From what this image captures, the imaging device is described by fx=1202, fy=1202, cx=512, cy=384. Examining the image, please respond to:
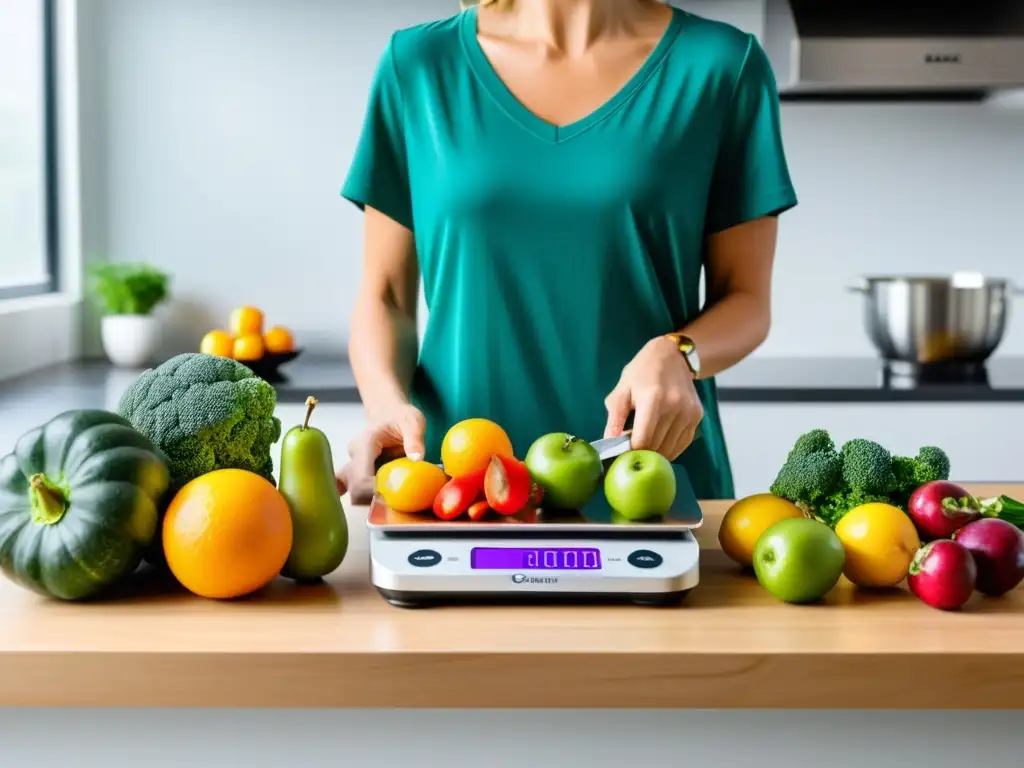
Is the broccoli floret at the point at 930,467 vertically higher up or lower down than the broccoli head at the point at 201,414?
lower down

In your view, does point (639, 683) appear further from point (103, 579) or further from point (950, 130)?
point (950, 130)

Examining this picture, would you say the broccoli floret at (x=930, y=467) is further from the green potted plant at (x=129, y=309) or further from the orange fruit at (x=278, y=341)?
the green potted plant at (x=129, y=309)

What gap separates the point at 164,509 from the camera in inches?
41.0

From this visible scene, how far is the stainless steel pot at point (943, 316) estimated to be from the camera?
2701 mm

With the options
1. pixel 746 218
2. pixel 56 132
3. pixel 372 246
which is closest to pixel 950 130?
pixel 746 218

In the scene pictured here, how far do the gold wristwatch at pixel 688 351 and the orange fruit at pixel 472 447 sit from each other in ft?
1.11

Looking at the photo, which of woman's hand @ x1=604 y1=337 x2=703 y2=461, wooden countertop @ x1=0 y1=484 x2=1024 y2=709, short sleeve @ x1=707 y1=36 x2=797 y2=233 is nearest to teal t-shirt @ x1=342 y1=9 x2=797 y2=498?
short sleeve @ x1=707 y1=36 x2=797 y2=233

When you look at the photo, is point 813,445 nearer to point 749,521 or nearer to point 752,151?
point 749,521

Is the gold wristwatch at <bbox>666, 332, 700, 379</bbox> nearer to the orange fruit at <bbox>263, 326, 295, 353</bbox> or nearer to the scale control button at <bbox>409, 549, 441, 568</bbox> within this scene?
the scale control button at <bbox>409, 549, 441, 568</bbox>

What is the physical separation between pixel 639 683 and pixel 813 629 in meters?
0.16

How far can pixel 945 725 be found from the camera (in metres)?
0.93

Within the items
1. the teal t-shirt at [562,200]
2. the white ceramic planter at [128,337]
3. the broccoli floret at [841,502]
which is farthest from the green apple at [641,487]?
the white ceramic planter at [128,337]

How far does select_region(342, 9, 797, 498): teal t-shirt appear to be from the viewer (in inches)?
61.2

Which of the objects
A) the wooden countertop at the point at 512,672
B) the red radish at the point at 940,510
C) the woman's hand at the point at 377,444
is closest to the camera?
the wooden countertop at the point at 512,672
